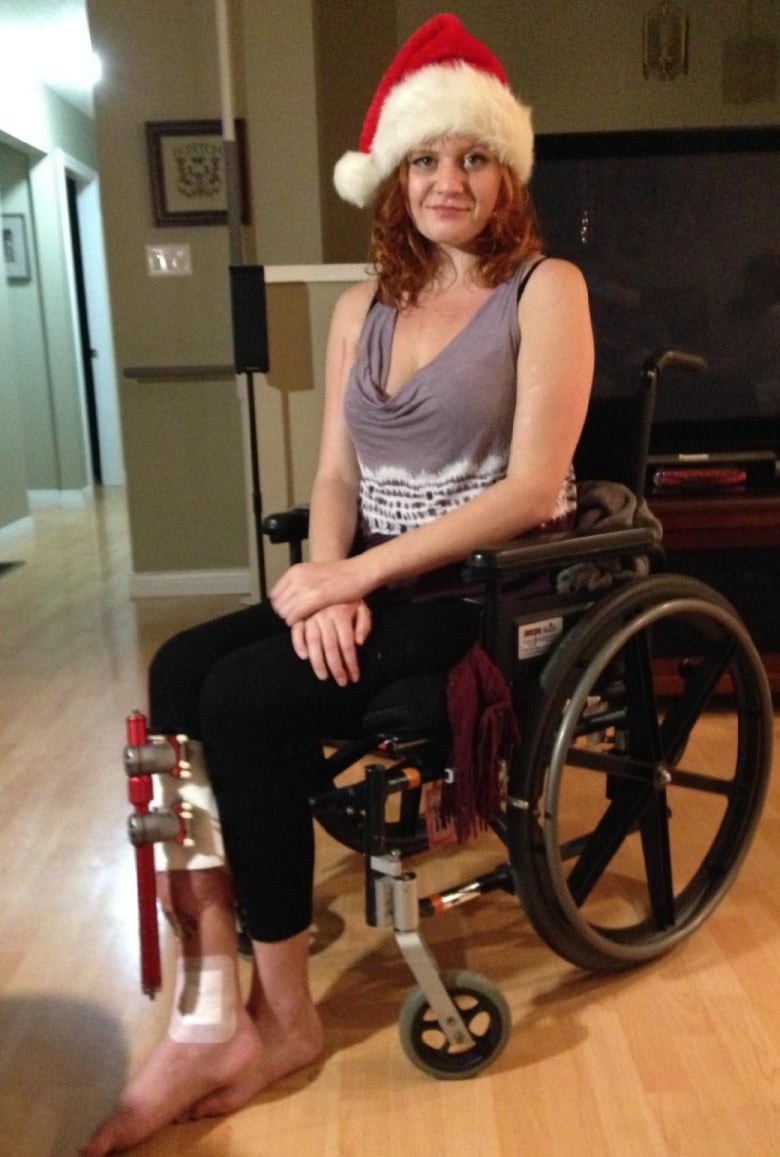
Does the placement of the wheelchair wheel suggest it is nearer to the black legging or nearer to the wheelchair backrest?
the black legging

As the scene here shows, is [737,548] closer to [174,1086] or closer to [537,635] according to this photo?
[537,635]

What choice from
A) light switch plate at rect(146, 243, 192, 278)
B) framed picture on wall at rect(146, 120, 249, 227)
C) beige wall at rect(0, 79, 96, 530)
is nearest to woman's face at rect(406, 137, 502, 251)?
framed picture on wall at rect(146, 120, 249, 227)


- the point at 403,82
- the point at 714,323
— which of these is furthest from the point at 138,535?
the point at 403,82

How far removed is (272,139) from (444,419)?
5.17ft

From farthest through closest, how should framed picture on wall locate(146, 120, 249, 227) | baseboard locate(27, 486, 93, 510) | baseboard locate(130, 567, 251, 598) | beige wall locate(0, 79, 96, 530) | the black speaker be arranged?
baseboard locate(27, 486, 93, 510)
beige wall locate(0, 79, 96, 530)
baseboard locate(130, 567, 251, 598)
framed picture on wall locate(146, 120, 249, 227)
the black speaker

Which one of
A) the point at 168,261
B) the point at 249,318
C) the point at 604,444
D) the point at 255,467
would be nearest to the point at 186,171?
the point at 168,261

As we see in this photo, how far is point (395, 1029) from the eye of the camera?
117 cm

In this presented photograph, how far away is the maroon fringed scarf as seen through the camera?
994 mm

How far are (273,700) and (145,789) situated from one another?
0.15 meters

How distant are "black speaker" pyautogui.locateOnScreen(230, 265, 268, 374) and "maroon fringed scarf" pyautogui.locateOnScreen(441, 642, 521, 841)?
1309 mm

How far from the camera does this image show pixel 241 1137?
3.31ft

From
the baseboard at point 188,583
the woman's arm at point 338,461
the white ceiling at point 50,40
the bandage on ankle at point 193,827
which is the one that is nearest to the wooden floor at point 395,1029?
the bandage on ankle at point 193,827

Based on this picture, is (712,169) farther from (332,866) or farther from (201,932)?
(201,932)

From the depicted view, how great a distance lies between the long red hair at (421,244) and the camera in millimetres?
1162
